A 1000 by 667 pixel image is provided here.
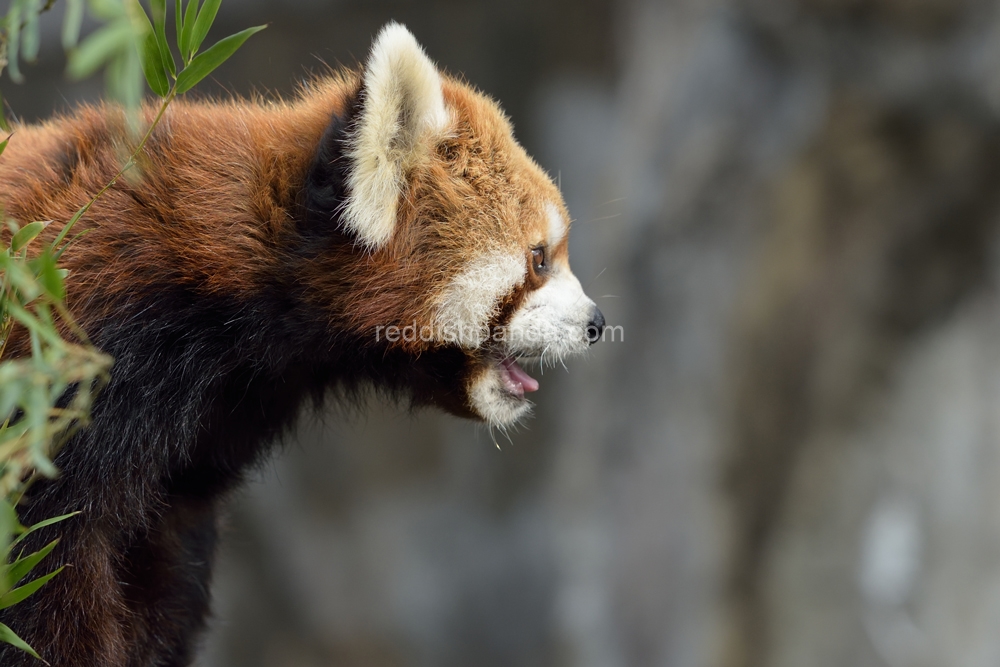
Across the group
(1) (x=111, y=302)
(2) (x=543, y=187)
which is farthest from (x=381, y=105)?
(1) (x=111, y=302)

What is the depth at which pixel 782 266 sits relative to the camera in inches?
169

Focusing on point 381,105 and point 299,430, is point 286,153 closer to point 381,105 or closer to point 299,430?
point 381,105

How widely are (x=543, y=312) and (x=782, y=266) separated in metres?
2.66

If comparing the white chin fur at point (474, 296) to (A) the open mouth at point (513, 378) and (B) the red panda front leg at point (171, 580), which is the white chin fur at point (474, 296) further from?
(B) the red panda front leg at point (171, 580)

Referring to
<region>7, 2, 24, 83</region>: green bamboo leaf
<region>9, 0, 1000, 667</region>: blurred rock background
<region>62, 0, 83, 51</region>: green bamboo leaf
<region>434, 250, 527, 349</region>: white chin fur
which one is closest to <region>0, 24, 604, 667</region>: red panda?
<region>434, 250, 527, 349</region>: white chin fur

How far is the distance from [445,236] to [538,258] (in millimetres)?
246

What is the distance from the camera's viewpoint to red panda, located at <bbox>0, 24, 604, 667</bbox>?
65.4 inches

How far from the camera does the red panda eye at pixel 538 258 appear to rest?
1.94 meters

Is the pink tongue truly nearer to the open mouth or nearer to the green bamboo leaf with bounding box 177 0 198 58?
the open mouth

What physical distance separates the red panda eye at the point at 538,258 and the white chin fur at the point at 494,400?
0.25 m

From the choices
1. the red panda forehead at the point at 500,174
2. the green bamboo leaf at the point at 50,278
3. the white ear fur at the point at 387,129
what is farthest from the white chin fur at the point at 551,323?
the green bamboo leaf at the point at 50,278

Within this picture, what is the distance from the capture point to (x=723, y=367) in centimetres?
441

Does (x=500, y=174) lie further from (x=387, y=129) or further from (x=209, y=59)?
(x=209, y=59)

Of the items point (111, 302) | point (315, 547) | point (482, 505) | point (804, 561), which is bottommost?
point (315, 547)
